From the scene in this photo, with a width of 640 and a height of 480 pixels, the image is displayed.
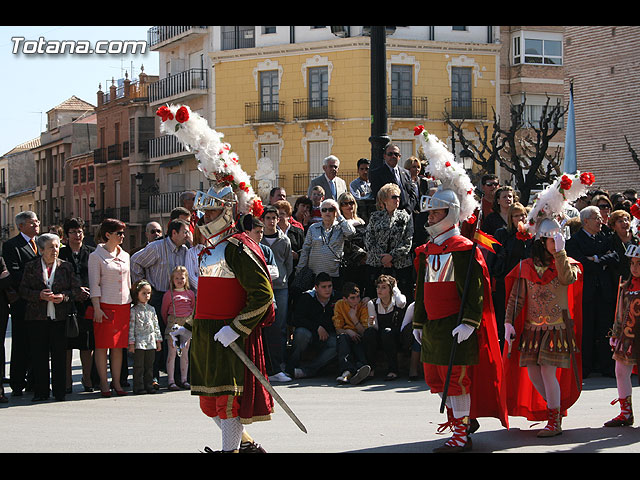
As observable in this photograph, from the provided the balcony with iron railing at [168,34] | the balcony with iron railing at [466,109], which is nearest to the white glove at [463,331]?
the balcony with iron railing at [466,109]

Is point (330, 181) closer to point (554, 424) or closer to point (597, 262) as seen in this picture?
point (597, 262)

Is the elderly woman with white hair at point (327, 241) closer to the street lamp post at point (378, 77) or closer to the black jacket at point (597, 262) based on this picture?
the street lamp post at point (378, 77)

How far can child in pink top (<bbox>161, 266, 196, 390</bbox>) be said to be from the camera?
453 inches

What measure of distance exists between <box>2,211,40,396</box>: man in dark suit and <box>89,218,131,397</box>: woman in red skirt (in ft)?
2.80

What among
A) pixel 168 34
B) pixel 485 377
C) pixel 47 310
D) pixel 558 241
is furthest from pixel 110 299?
pixel 168 34

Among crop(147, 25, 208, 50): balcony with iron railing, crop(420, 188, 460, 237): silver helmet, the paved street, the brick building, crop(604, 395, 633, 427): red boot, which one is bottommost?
the paved street

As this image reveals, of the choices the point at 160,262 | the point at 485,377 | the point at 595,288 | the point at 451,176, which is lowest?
the point at 485,377

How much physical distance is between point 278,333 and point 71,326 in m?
2.63

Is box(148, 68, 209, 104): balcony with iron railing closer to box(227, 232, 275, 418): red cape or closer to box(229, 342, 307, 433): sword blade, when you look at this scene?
box(227, 232, 275, 418): red cape

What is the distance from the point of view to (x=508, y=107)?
42.9 metres

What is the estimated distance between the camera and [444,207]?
784 centimetres

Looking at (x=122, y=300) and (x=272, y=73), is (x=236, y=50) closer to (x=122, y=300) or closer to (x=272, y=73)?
(x=272, y=73)

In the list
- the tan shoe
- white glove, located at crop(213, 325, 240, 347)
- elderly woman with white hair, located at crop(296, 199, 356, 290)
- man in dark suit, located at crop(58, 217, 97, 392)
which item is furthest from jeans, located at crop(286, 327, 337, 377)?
white glove, located at crop(213, 325, 240, 347)
